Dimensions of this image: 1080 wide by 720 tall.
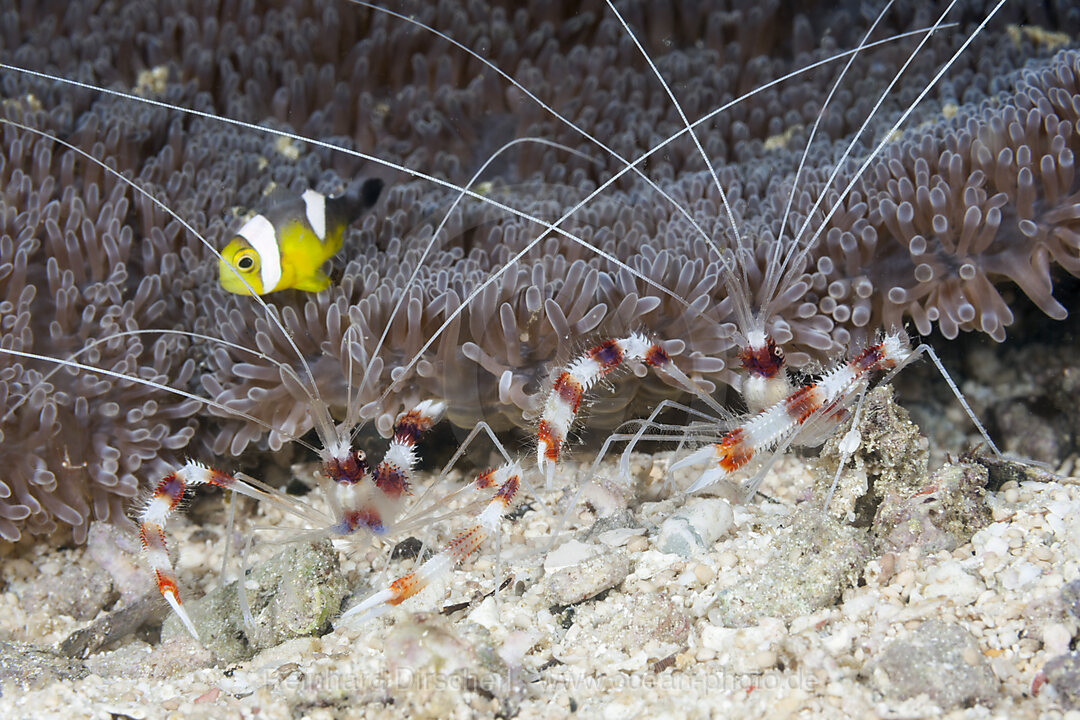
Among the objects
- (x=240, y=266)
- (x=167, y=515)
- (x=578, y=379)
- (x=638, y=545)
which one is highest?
(x=240, y=266)

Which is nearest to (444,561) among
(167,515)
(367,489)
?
(367,489)

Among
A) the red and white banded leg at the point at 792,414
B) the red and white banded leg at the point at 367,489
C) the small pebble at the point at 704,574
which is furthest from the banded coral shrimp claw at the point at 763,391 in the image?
the red and white banded leg at the point at 367,489

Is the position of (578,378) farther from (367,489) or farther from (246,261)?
(246,261)

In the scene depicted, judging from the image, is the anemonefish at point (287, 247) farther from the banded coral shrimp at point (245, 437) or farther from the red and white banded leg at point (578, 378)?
the red and white banded leg at point (578, 378)

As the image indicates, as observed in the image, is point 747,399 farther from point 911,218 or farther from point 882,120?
point 882,120

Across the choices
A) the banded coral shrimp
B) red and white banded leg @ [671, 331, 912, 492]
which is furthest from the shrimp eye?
red and white banded leg @ [671, 331, 912, 492]

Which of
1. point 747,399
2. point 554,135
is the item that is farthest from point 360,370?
point 554,135
